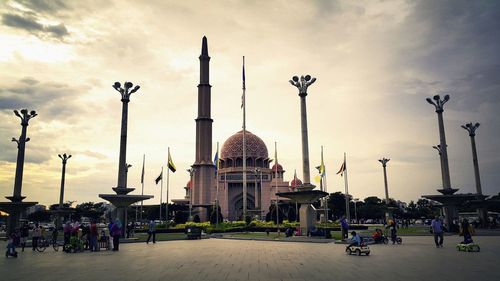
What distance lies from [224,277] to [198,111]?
5408 cm

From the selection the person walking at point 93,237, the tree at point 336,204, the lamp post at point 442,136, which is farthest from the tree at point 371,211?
the person walking at point 93,237

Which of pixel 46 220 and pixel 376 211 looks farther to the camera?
pixel 46 220

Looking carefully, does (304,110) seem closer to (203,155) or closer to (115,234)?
(115,234)

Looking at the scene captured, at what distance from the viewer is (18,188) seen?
35281mm

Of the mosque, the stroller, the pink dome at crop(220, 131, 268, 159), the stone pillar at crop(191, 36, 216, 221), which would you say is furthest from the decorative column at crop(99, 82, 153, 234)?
the pink dome at crop(220, 131, 268, 159)

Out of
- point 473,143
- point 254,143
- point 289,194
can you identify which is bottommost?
point 289,194

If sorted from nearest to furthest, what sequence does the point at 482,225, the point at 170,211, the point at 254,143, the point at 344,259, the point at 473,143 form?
1. the point at 344,259
2. the point at 482,225
3. the point at 473,143
4. the point at 254,143
5. the point at 170,211

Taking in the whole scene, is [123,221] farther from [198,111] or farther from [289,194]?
[198,111]

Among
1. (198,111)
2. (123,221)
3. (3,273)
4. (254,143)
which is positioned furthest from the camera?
(254,143)

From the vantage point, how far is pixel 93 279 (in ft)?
34.6

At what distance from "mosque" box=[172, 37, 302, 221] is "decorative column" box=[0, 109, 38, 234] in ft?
73.6

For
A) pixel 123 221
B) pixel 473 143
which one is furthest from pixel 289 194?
pixel 473 143

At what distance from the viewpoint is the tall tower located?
61.5m

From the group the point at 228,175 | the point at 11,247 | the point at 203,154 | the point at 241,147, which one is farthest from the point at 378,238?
the point at 241,147
